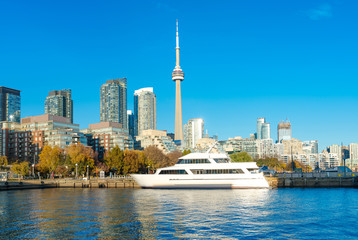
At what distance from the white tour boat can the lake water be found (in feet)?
67.5

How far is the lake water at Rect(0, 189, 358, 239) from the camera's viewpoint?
34719mm

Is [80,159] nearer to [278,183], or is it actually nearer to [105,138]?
[278,183]

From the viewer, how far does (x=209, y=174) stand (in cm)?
7975

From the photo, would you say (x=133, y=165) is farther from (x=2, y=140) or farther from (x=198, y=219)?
(x=198, y=219)

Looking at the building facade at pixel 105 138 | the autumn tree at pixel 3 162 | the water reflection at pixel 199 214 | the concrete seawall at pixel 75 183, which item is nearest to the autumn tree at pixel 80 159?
the concrete seawall at pixel 75 183

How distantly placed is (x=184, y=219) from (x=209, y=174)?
3866 cm

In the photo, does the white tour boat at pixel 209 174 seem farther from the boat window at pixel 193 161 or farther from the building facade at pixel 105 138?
the building facade at pixel 105 138

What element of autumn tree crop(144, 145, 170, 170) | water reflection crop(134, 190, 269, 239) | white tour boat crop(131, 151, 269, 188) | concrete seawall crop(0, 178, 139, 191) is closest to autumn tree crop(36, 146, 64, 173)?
concrete seawall crop(0, 178, 139, 191)

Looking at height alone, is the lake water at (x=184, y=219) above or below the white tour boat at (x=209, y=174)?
below

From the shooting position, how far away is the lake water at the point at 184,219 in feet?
114

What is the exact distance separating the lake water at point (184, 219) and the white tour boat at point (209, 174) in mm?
20560

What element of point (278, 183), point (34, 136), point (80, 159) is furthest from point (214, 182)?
point (34, 136)

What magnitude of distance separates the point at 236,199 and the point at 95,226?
28.3 metres

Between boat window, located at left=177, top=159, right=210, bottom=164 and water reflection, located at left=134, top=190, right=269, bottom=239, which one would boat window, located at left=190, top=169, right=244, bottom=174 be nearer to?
boat window, located at left=177, top=159, right=210, bottom=164
